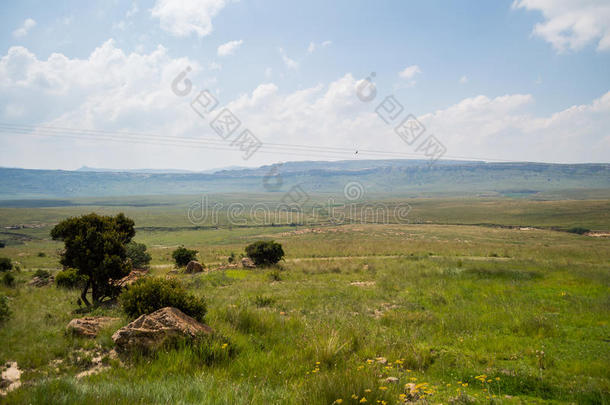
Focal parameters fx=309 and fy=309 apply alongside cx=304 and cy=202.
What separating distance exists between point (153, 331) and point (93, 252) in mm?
8892

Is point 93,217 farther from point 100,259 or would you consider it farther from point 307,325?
point 307,325

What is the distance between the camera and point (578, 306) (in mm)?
11359

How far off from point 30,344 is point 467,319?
470 inches

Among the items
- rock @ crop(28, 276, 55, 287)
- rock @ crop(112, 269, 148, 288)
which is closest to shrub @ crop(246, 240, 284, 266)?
rock @ crop(112, 269, 148, 288)

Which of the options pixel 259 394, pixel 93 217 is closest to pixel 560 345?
pixel 259 394

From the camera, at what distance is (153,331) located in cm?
657

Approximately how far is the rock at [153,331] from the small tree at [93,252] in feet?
24.8

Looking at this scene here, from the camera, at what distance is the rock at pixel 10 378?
17.1ft

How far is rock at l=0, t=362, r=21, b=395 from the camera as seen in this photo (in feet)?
17.1

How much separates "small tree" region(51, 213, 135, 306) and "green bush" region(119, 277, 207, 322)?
5394 mm

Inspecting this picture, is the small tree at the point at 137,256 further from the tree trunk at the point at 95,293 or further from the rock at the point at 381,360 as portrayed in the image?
the rock at the point at 381,360

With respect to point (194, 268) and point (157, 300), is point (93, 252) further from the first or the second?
point (194, 268)

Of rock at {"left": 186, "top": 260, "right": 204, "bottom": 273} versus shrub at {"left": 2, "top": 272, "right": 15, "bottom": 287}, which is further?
rock at {"left": 186, "top": 260, "right": 204, "bottom": 273}

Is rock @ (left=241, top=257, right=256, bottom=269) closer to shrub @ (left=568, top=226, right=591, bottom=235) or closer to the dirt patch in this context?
the dirt patch
